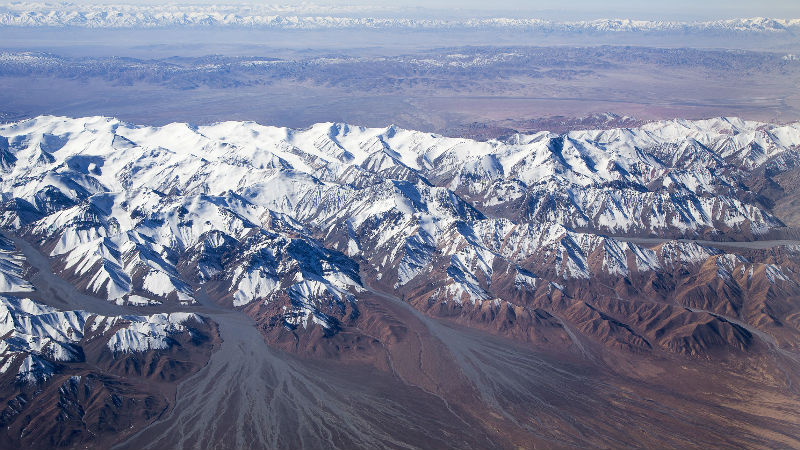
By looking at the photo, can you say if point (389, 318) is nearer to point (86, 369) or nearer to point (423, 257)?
point (423, 257)

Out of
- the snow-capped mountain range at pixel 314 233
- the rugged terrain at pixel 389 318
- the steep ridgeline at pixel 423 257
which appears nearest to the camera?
the rugged terrain at pixel 389 318

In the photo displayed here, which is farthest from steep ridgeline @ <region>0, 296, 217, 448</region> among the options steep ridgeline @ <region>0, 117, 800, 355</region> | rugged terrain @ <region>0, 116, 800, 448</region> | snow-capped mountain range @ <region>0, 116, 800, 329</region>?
snow-capped mountain range @ <region>0, 116, 800, 329</region>

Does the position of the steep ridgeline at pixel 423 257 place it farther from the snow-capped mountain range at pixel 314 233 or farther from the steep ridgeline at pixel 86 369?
the steep ridgeline at pixel 86 369

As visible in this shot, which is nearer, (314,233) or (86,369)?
(86,369)

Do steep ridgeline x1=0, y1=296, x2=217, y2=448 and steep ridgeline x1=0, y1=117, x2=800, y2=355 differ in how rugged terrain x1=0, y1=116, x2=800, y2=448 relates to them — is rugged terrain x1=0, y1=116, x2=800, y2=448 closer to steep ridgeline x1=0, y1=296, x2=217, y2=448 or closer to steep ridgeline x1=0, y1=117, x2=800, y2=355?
steep ridgeline x1=0, y1=296, x2=217, y2=448

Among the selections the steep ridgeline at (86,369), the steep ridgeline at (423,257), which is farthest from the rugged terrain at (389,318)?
the steep ridgeline at (423,257)

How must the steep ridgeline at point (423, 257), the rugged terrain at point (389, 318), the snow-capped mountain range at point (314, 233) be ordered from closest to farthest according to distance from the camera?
the rugged terrain at point (389, 318) < the steep ridgeline at point (423, 257) < the snow-capped mountain range at point (314, 233)

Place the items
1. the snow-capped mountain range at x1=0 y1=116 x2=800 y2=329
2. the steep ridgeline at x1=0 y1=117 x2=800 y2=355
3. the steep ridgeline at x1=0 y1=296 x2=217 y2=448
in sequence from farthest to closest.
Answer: the snow-capped mountain range at x1=0 y1=116 x2=800 y2=329
the steep ridgeline at x1=0 y1=117 x2=800 y2=355
the steep ridgeline at x1=0 y1=296 x2=217 y2=448

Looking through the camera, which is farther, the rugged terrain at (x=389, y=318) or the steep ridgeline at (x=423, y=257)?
the steep ridgeline at (x=423, y=257)

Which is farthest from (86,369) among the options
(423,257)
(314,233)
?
(314,233)
